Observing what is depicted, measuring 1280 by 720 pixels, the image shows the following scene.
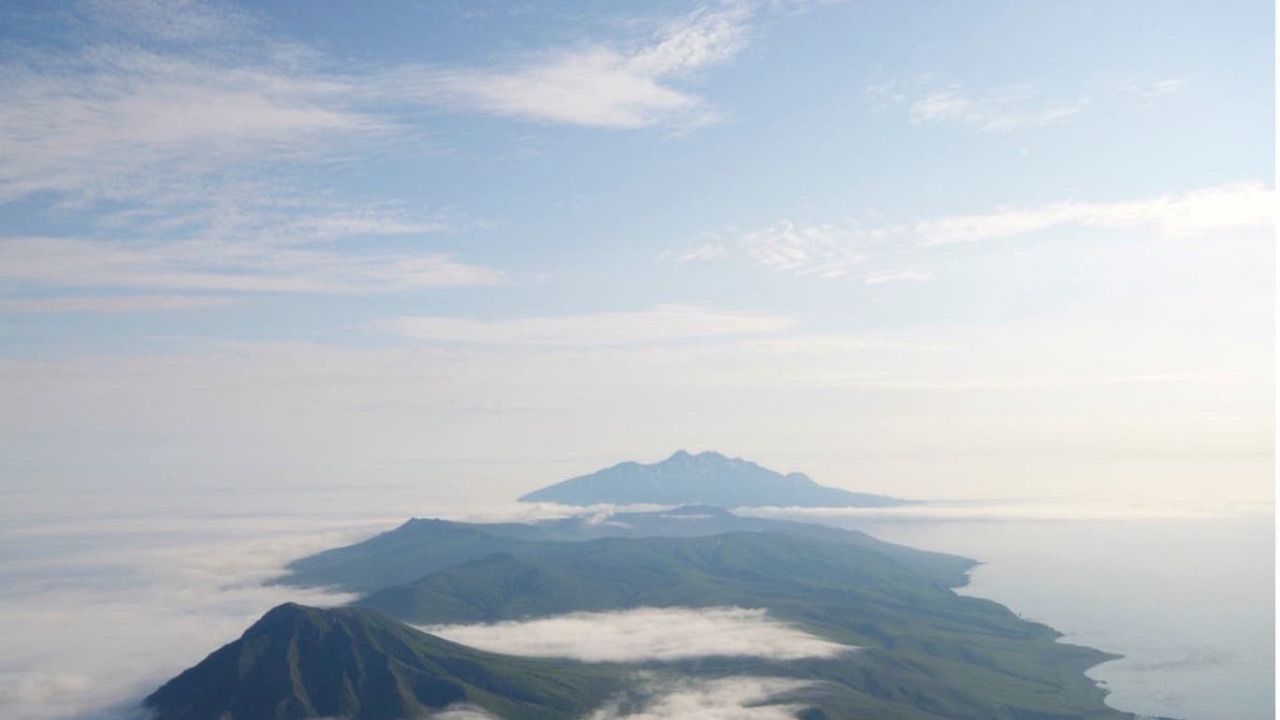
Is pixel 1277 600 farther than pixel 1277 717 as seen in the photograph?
No

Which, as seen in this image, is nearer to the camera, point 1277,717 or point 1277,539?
point 1277,539

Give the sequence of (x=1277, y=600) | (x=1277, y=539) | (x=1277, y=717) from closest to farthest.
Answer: (x=1277, y=600) < (x=1277, y=539) < (x=1277, y=717)

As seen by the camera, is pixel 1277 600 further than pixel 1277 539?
No

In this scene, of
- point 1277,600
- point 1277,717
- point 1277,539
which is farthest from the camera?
point 1277,717

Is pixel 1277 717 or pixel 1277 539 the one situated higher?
pixel 1277 539

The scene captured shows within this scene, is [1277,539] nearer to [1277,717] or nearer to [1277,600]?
[1277,600]

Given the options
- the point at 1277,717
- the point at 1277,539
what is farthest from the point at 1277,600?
the point at 1277,717

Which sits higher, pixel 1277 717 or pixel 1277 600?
pixel 1277 600
